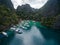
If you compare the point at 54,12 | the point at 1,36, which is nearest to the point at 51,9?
the point at 54,12

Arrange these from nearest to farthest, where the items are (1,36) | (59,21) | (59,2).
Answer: (1,36), (59,21), (59,2)

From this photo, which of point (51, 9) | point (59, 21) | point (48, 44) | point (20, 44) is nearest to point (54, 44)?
point (48, 44)

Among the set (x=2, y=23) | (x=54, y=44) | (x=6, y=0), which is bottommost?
(x=54, y=44)

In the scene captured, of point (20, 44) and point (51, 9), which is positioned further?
point (51, 9)

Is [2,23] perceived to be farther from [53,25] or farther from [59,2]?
[59,2]

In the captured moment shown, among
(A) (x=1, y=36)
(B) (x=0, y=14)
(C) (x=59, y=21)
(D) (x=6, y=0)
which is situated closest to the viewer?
(A) (x=1, y=36)

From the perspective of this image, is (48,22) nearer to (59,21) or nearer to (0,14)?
Answer: (59,21)

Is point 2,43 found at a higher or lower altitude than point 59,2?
lower

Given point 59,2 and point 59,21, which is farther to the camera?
point 59,2

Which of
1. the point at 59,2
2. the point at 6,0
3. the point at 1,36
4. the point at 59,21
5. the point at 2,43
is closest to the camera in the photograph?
the point at 2,43
